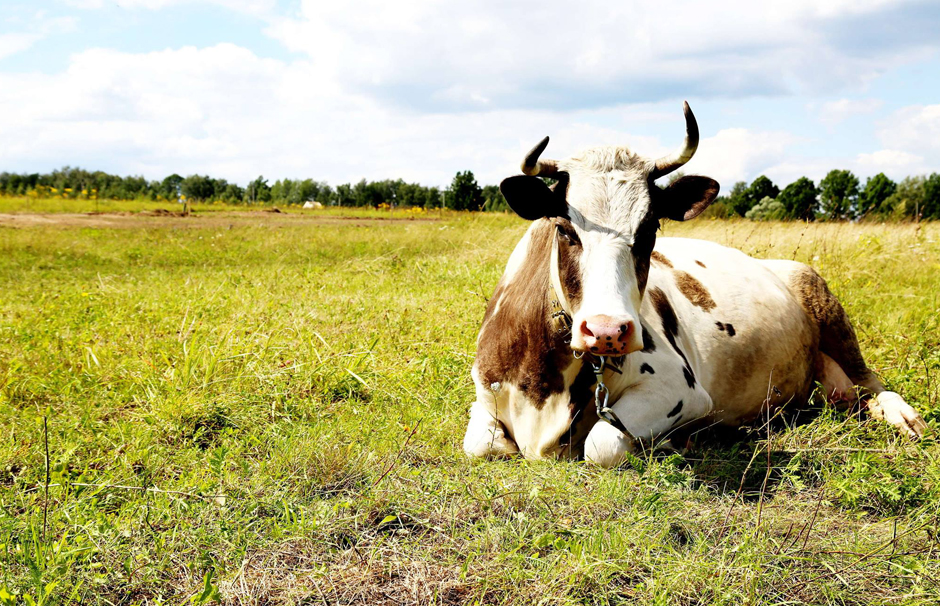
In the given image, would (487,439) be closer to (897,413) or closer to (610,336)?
(610,336)

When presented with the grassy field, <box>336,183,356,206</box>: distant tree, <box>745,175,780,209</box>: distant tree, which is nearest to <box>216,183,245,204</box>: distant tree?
<box>336,183,356,206</box>: distant tree

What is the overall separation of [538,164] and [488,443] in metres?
1.52

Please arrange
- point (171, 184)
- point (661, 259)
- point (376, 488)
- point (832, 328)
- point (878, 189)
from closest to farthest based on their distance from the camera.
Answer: point (376, 488), point (661, 259), point (832, 328), point (878, 189), point (171, 184)

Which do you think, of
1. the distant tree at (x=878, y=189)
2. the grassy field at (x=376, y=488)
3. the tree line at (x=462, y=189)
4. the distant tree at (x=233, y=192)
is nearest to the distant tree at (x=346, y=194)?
the tree line at (x=462, y=189)

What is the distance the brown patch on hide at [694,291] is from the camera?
14.1 ft

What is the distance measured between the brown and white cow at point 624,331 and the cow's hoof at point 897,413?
1 centimetres

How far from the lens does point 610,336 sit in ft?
8.59

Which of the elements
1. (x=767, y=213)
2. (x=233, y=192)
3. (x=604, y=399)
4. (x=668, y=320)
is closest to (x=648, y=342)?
(x=668, y=320)

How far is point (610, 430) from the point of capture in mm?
3246

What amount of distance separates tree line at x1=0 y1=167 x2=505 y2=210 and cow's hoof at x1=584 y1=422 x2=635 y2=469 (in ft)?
105

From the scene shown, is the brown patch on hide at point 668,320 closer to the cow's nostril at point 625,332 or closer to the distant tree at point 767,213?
the cow's nostril at point 625,332

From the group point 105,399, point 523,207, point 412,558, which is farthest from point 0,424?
point 523,207

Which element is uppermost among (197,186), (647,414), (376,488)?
(197,186)

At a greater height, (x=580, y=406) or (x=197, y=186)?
(x=197, y=186)
